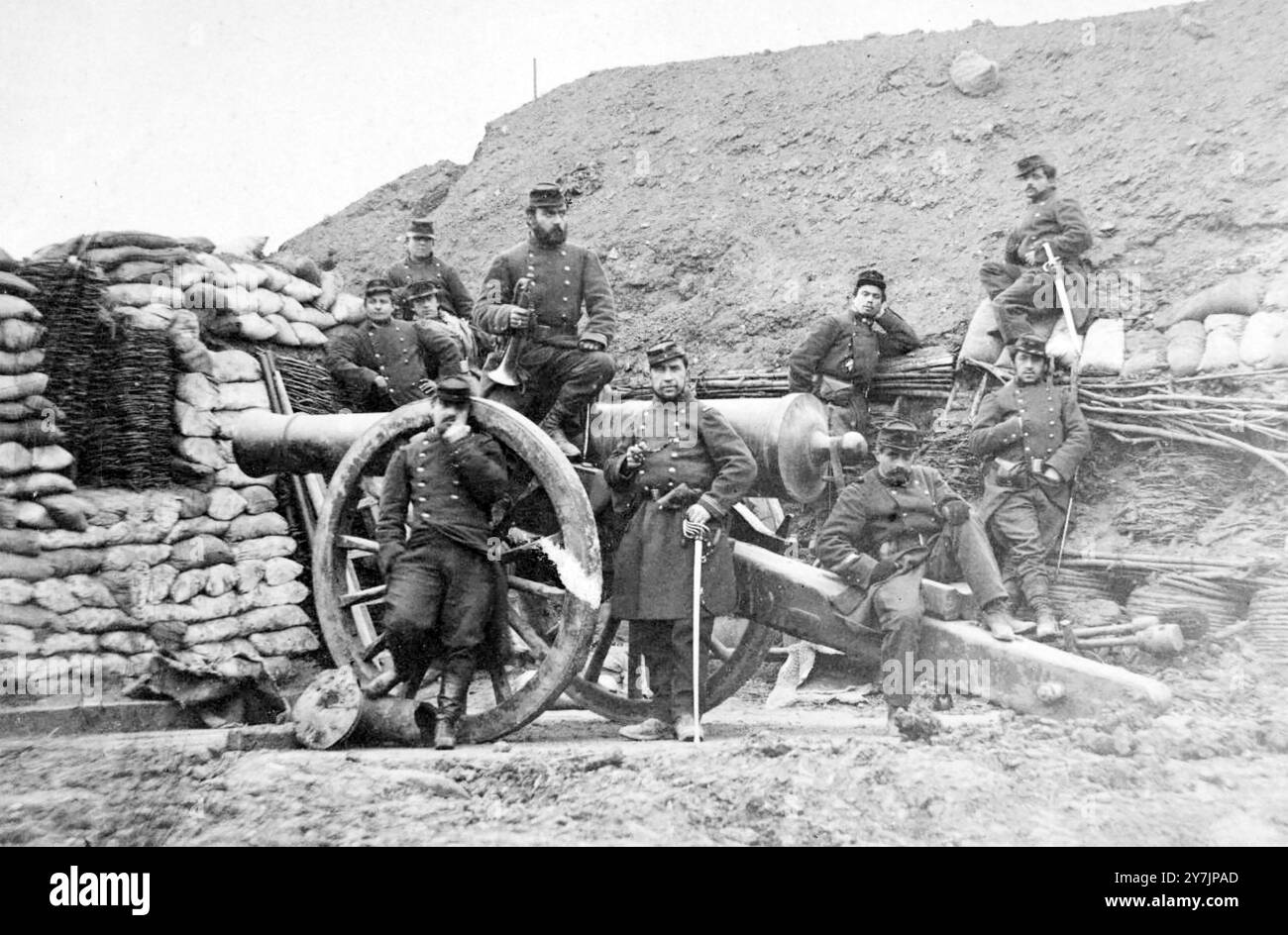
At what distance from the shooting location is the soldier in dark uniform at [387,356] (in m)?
7.43

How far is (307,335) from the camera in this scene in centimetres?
827

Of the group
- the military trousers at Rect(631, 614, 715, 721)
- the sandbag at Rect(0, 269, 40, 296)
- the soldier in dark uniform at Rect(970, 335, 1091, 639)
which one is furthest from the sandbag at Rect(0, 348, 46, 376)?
the soldier in dark uniform at Rect(970, 335, 1091, 639)

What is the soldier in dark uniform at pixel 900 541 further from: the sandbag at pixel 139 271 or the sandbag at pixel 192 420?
the sandbag at pixel 139 271

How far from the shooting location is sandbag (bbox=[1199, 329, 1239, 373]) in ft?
21.2

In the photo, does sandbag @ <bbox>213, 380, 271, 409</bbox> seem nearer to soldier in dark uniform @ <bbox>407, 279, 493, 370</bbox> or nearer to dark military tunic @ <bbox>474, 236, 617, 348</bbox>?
soldier in dark uniform @ <bbox>407, 279, 493, 370</bbox>

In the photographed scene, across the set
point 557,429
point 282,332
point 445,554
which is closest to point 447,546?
point 445,554

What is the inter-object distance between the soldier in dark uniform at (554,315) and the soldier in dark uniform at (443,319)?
153cm

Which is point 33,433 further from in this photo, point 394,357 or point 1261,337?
point 1261,337

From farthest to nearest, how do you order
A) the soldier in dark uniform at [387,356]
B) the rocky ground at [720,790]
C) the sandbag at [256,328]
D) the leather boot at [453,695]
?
the sandbag at [256,328] < the soldier in dark uniform at [387,356] < the leather boot at [453,695] < the rocky ground at [720,790]

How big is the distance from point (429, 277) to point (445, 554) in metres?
3.73

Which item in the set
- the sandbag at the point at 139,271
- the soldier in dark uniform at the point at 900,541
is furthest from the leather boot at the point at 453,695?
the sandbag at the point at 139,271

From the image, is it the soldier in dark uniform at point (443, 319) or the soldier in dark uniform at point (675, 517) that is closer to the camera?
the soldier in dark uniform at point (675, 517)

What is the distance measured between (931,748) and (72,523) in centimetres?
486

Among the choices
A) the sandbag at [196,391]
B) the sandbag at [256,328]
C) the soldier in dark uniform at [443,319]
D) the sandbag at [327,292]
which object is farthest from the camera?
the sandbag at [327,292]
